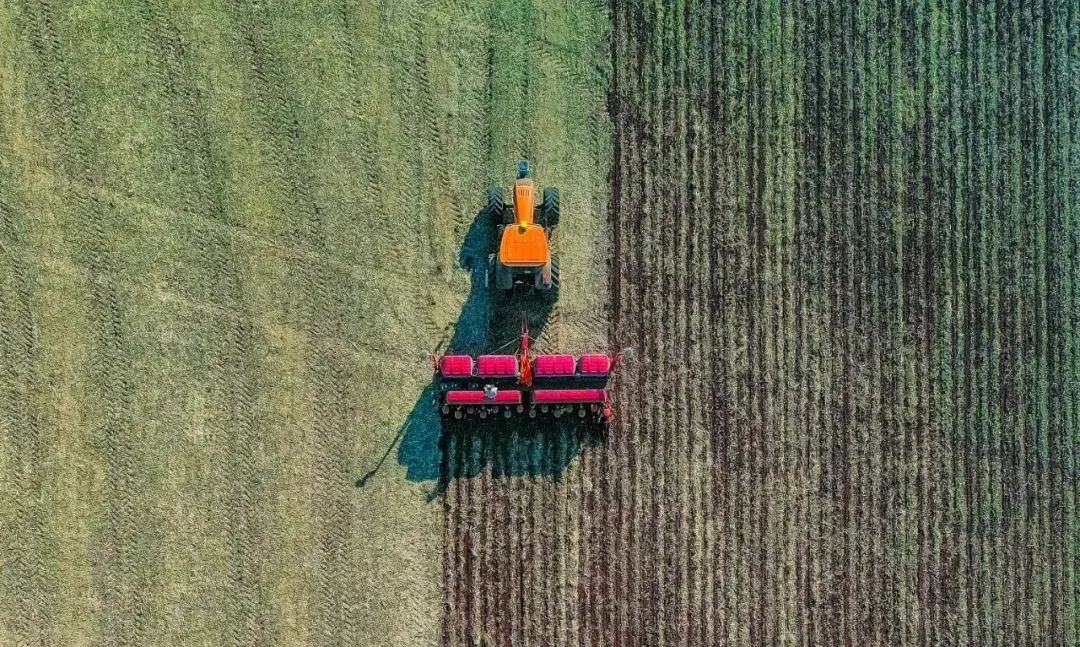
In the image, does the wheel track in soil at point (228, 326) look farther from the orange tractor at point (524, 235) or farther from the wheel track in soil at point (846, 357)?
the wheel track in soil at point (846, 357)

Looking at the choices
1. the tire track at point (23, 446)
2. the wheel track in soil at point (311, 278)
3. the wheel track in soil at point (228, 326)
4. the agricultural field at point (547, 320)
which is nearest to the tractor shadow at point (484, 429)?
the agricultural field at point (547, 320)

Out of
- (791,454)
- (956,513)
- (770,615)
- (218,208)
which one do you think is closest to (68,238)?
(218,208)

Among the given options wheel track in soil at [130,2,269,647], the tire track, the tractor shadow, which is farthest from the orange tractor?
the tire track

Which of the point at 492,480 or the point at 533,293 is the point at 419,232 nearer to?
the point at 533,293

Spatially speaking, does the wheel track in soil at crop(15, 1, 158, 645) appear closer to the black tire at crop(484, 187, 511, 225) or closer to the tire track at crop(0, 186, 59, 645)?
the tire track at crop(0, 186, 59, 645)

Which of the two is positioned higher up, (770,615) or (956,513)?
(956,513)

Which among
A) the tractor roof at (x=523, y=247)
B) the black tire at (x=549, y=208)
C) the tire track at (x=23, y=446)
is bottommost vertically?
the tire track at (x=23, y=446)
